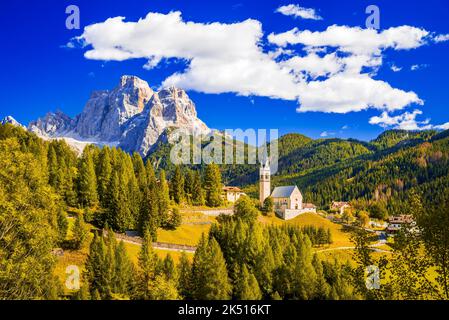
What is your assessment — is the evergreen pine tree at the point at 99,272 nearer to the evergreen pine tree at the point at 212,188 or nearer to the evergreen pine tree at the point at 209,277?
the evergreen pine tree at the point at 209,277

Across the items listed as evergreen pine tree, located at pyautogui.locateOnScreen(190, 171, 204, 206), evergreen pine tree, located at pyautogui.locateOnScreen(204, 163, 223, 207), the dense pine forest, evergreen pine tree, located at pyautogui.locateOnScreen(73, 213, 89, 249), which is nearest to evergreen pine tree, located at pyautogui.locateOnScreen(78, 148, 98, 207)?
the dense pine forest

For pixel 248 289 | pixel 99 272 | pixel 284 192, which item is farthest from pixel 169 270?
pixel 284 192

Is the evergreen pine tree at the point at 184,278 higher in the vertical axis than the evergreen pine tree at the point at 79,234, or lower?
lower

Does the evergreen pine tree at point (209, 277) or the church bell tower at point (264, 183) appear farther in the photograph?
the church bell tower at point (264, 183)

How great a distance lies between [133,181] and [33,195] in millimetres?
55830

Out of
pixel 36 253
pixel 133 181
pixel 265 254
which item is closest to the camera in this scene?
pixel 36 253

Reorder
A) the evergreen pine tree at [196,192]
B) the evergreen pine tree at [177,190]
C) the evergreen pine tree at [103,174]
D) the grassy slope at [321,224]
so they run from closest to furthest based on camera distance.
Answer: the evergreen pine tree at [103,174], the evergreen pine tree at [177,190], the evergreen pine tree at [196,192], the grassy slope at [321,224]

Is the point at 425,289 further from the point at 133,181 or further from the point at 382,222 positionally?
the point at 382,222

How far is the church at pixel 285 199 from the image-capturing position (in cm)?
13062

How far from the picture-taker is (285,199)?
13862 cm

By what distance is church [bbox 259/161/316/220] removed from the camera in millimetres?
130625

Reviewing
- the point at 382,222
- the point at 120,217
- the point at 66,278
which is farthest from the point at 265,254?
the point at 382,222

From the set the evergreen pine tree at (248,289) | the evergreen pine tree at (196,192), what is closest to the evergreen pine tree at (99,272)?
the evergreen pine tree at (248,289)

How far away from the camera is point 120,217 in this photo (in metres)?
70.9
